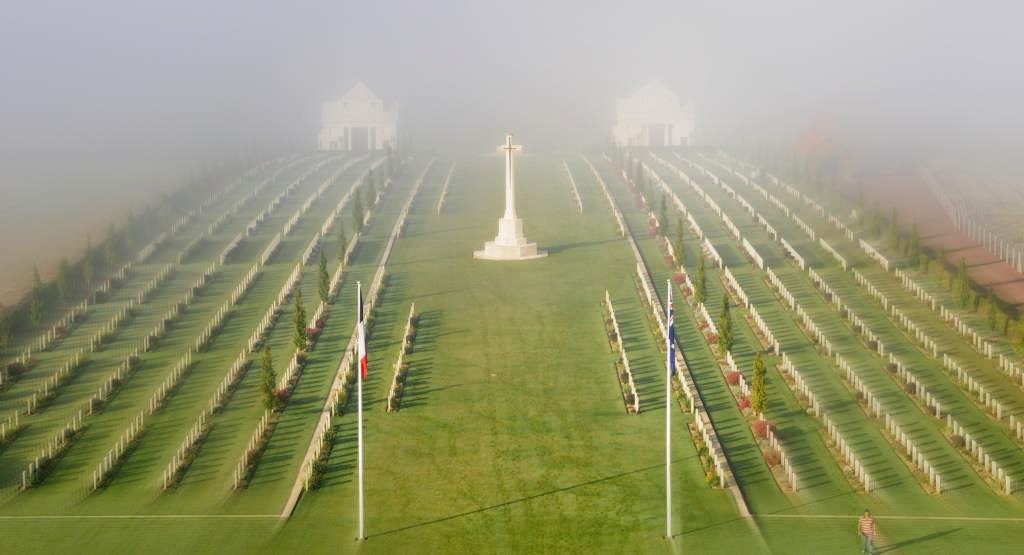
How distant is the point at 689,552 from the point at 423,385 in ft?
61.7

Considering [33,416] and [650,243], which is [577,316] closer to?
[650,243]

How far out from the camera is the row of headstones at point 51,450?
39.9 m

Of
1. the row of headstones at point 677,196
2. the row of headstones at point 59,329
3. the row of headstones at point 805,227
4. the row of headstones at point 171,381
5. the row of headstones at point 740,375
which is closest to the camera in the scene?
the row of headstones at point 740,375

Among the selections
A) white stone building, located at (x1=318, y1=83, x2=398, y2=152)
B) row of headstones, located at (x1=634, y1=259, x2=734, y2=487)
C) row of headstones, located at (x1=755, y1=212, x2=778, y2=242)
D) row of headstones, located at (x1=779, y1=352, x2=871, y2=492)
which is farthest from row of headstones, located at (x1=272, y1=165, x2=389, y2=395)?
white stone building, located at (x1=318, y1=83, x2=398, y2=152)

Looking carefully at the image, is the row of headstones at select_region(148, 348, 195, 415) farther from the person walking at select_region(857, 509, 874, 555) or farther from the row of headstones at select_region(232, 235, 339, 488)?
the person walking at select_region(857, 509, 874, 555)

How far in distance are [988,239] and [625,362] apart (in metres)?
35.7

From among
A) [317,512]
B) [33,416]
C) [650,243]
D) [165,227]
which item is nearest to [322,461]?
[317,512]

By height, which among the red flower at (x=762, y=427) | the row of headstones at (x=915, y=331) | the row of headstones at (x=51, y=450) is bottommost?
the row of headstones at (x=51, y=450)

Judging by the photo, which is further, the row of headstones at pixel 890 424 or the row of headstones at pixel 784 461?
the row of headstones at pixel 890 424

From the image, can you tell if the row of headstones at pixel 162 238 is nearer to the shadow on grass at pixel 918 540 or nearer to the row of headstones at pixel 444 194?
the row of headstones at pixel 444 194

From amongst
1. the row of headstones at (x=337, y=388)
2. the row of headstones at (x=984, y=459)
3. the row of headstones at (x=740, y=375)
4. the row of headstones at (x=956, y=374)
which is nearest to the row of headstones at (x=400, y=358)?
the row of headstones at (x=337, y=388)

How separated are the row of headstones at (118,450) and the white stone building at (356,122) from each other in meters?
126

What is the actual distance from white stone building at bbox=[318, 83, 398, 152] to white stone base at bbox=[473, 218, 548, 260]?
311 ft

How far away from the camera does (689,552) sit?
3306 cm
